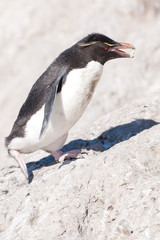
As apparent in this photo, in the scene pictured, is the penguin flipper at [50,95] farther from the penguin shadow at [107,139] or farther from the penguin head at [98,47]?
the penguin shadow at [107,139]

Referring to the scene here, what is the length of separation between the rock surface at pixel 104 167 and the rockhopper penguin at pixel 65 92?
292mm

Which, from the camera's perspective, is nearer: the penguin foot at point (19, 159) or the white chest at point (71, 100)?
the white chest at point (71, 100)

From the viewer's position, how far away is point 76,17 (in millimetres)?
10234

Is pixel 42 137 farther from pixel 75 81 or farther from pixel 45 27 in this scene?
pixel 45 27

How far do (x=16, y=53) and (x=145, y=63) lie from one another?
3100 mm

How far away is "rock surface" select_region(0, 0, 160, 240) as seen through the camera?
3.00 metres

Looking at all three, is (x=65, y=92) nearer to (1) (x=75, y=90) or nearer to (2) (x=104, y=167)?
(1) (x=75, y=90)

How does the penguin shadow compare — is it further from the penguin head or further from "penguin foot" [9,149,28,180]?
the penguin head

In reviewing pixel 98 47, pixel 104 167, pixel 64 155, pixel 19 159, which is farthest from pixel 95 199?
pixel 98 47

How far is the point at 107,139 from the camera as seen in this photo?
15.0 feet

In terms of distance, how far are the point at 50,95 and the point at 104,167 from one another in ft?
2.55

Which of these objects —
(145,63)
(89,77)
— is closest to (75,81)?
(89,77)

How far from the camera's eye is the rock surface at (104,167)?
300 cm

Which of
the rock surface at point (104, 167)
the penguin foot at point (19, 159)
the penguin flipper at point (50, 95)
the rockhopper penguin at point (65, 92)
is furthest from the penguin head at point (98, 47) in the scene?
the penguin foot at point (19, 159)
